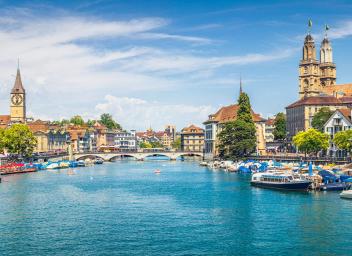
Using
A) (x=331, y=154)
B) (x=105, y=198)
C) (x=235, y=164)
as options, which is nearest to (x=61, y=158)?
(x=235, y=164)

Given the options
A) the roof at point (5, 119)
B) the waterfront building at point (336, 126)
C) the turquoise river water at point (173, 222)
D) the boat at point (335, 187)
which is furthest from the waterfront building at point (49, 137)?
the boat at point (335, 187)

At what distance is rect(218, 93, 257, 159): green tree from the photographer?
122 m

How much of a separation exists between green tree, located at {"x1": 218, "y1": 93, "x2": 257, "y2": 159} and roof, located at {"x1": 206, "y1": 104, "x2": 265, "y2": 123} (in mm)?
31875

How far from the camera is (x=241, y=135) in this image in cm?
12212

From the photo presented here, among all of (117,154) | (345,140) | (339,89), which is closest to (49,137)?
(117,154)

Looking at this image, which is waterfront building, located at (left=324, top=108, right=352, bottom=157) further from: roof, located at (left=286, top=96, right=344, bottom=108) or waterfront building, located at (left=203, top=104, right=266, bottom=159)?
waterfront building, located at (left=203, top=104, right=266, bottom=159)

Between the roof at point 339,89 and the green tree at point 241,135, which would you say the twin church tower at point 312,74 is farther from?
the green tree at point 241,135

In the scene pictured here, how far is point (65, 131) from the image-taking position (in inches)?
7820

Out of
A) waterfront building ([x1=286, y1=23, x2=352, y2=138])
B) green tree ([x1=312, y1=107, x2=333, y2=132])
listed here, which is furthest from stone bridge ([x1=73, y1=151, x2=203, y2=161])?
green tree ([x1=312, y1=107, x2=333, y2=132])

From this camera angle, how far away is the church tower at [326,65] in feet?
566

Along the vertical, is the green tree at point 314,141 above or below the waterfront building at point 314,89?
below

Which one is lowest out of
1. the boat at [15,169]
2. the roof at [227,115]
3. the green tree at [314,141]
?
the boat at [15,169]

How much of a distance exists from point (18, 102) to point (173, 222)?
15422 centimetres

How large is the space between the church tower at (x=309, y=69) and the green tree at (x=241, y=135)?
45.4 meters
